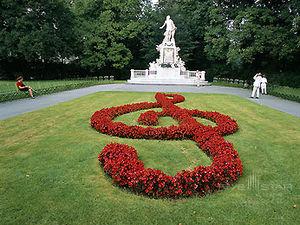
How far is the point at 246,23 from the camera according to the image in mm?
27328

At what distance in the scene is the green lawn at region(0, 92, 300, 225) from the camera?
181 inches

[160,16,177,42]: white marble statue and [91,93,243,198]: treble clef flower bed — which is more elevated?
[160,16,177,42]: white marble statue

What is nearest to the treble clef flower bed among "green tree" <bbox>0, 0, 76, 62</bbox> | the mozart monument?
the mozart monument

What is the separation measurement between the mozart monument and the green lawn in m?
20.0

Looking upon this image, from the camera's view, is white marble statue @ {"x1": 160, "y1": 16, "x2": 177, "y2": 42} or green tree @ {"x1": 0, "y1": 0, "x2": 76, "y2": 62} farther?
white marble statue @ {"x1": 160, "y1": 16, "x2": 177, "y2": 42}

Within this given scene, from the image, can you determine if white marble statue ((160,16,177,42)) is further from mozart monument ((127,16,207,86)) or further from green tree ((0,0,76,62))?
green tree ((0,0,76,62))

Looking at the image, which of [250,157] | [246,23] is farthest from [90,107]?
[246,23]

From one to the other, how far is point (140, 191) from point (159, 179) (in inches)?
18.3

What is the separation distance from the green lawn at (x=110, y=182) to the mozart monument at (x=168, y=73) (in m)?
20.0

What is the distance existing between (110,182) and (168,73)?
2695 centimetres

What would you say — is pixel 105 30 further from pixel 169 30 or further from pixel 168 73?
pixel 168 73

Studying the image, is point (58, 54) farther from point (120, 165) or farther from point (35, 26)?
point (120, 165)

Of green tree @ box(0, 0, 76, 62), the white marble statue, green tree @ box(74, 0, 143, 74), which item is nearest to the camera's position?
green tree @ box(0, 0, 76, 62)

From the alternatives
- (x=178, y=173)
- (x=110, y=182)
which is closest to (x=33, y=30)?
(x=110, y=182)
